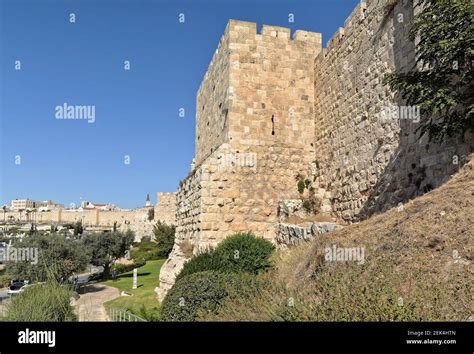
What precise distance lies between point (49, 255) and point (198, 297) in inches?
756

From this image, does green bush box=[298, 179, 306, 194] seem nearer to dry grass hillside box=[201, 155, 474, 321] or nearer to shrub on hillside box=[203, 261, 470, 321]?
dry grass hillside box=[201, 155, 474, 321]

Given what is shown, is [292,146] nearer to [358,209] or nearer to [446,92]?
[358,209]

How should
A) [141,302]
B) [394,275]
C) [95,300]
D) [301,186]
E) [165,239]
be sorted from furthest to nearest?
[165,239]
[95,300]
[141,302]
[301,186]
[394,275]

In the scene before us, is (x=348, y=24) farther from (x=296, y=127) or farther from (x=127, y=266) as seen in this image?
(x=127, y=266)

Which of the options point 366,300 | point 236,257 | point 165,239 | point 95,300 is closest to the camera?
point 366,300

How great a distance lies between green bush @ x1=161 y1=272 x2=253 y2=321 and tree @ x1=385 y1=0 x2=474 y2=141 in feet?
14.3

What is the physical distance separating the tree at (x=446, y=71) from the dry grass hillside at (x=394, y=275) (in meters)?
0.78

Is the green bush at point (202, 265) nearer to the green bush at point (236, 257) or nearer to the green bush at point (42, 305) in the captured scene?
the green bush at point (236, 257)

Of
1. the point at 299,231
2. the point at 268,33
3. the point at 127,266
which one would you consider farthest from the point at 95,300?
the point at 127,266

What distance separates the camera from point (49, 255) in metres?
22.6

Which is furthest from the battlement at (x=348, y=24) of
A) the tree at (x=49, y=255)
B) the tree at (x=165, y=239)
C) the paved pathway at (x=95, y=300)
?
the tree at (x=165, y=239)

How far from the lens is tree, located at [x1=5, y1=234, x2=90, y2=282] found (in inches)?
873
